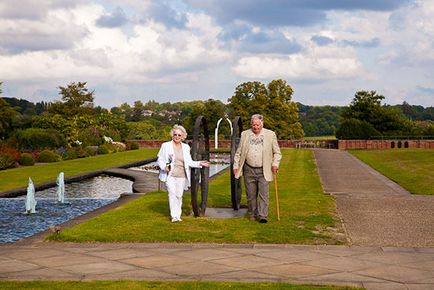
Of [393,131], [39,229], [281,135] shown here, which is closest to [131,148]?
[281,135]

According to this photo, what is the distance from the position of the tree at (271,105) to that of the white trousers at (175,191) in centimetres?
6635

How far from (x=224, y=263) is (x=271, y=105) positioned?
73.9 metres

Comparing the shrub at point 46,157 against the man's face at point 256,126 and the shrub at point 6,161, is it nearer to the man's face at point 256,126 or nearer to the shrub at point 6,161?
the shrub at point 6,161

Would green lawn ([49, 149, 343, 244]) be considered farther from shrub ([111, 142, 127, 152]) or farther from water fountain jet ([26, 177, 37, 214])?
shrub ([111, 142, 127, 152])

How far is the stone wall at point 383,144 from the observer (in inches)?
2744

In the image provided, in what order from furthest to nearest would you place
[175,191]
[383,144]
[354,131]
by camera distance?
1. [354,131]
2. [383,144]
3. [175,191]

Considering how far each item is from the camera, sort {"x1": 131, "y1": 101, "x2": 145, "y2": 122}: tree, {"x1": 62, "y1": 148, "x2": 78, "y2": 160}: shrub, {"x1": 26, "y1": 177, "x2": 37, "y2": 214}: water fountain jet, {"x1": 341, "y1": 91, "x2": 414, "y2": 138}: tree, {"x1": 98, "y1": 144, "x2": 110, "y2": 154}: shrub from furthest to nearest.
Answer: {"x1": 131, "y1": 101, "x2": 145, "y2": 122}: tree < {"x1": 341, "y1": 91, "x2": 414, "y2": 138}: tree < {"x1": 98, "y1": 144, "x2": 110, "y2": 154}: shrub < {"x1": 62, "y1": 148, "x2": 78, "y2": 160}: shrub < {"x1": 26, "y1": 177, "x2": 37, "y2": 214}: water fountain jet

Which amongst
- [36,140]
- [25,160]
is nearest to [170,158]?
[25,160]

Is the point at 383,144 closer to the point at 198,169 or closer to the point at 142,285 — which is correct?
the point at 198,169

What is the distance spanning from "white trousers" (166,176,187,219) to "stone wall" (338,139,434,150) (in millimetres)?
59545

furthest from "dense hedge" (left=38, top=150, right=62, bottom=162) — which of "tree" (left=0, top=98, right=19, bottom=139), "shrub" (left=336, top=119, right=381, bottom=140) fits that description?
"shrub" (left=336, top=119, right=381, bottom=140)

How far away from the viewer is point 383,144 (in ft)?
231

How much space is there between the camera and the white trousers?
11523 mm

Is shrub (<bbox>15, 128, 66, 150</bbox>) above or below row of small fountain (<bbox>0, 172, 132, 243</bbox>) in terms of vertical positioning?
above
